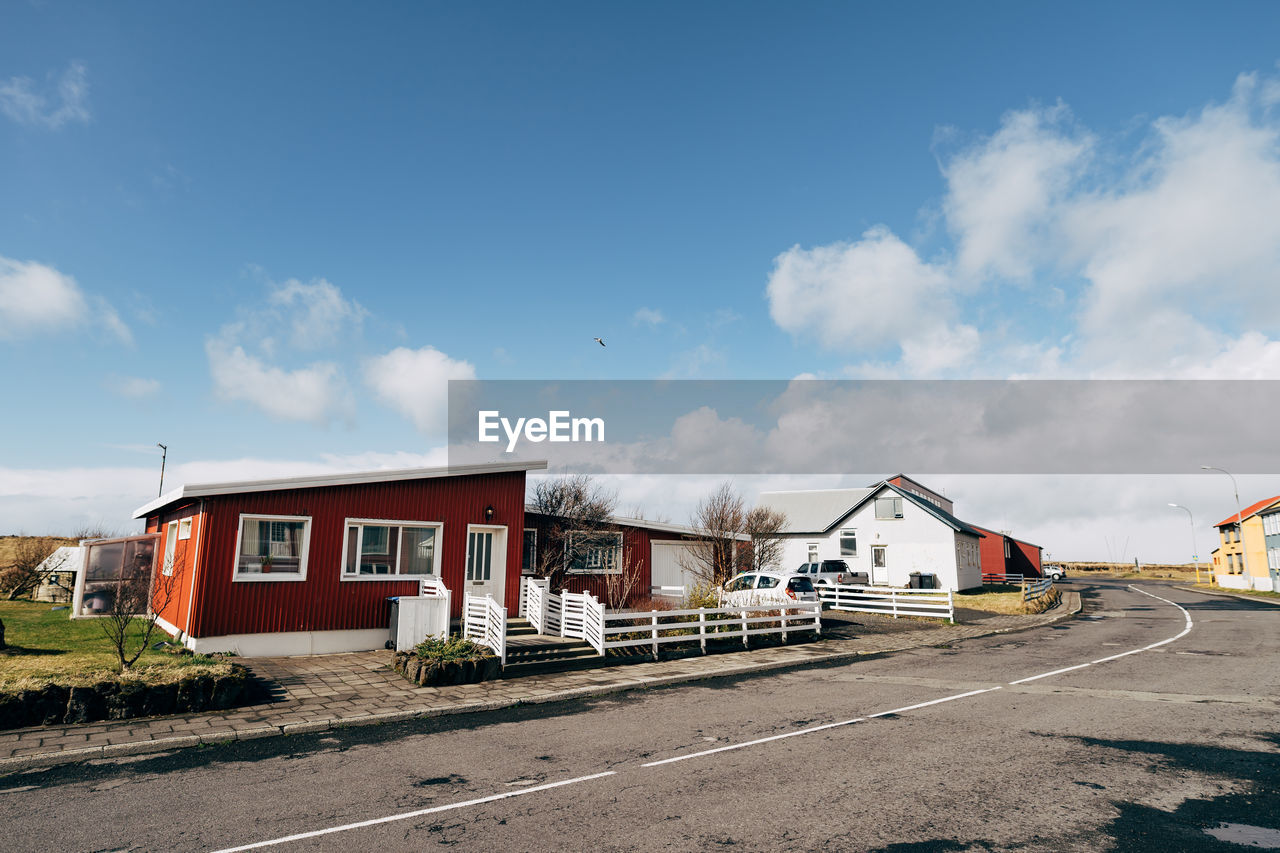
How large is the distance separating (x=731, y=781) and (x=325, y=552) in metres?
11.7

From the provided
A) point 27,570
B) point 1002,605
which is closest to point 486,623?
point 1002,605

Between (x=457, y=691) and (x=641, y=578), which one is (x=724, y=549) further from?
(x=457, y=691)

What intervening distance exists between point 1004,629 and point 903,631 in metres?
3.76

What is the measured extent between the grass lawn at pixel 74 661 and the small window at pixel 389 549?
3.80m

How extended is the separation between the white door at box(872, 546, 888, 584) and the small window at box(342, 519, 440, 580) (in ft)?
107

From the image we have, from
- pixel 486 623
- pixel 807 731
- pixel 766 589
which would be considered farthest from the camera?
pixel 766 589

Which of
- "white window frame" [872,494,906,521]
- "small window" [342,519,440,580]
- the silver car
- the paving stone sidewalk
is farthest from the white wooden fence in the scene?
"white window frame" [872,494,906,521]

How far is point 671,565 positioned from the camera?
84.0 feet

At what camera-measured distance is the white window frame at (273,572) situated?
14578mm

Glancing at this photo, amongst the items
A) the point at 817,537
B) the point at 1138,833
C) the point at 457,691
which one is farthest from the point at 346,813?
the point at 817,537

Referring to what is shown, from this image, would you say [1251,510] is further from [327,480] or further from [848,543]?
[327,480]

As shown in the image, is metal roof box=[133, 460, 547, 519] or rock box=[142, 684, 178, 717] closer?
rock box=[142, 684, 178, 717]

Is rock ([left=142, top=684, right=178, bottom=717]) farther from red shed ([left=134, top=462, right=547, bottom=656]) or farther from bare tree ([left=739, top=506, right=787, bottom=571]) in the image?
bare tree ([left=739, top=506, right=787, bottom=571])

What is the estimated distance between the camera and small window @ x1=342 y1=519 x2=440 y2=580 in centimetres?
1606
